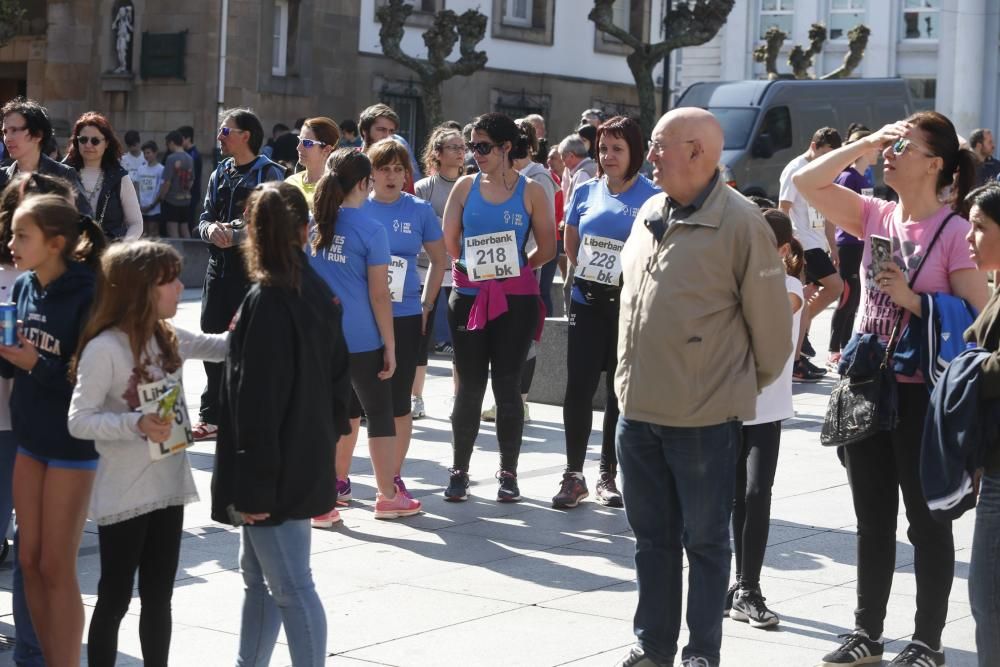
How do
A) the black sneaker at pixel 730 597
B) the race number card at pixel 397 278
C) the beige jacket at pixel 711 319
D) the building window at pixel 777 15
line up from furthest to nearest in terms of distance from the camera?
the building window at pixel 777 15, the race number card at pixel 397 278, the black sneaker at pixel 730 597, the beige jacket at pixel 711 319

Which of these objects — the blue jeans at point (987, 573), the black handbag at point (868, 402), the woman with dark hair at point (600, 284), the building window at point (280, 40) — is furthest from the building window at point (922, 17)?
the blue jeans at point (987, 573)

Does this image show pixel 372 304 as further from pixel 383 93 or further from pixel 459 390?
pixel 383 93

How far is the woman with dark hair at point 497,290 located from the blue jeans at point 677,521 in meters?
2.83

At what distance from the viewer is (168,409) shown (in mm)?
4645

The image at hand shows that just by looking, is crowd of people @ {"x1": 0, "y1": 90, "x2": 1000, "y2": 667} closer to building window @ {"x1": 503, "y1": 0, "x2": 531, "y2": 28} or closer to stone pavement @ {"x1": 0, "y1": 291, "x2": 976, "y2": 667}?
stone pavement @ {"x1": 0, "y1": 291, "x2": 976, "y2": 667}

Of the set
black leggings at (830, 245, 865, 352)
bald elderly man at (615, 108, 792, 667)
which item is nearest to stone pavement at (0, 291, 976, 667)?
bald elderly man at (615, 108, 792, 667)

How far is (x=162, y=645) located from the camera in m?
4.88

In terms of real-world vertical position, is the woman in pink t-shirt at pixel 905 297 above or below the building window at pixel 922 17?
below

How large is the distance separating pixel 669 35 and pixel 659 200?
28534 mm

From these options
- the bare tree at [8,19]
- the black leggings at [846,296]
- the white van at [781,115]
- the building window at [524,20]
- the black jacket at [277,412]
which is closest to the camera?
the black jacket at [277,412]

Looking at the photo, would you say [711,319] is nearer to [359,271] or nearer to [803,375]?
[359,271]

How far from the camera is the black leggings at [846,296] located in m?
13.6

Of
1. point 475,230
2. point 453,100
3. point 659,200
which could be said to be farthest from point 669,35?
point 659,200

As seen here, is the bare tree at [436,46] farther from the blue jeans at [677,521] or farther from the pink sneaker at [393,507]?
the blue jeans at [677,521]
